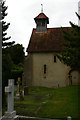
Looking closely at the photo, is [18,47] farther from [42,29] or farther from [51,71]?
[51,71]

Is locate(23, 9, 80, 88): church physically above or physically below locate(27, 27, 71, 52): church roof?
below

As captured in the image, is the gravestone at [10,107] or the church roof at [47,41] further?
the church roof at [47,41]

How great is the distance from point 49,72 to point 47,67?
0.79 meters

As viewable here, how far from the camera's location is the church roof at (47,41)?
25.1 meters

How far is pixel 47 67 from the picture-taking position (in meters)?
25.1

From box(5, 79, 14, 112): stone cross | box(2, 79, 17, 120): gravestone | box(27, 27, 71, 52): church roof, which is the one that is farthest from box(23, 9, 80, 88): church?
box(2, 79, 17, 120): gravestone

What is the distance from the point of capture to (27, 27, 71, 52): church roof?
25.1m

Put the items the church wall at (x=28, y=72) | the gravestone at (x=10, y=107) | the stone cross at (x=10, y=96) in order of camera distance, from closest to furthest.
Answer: the gravestone at (x=10, y=107)
the stone cross at (x=10, y=96)
the church wall at (x=28, y=72)

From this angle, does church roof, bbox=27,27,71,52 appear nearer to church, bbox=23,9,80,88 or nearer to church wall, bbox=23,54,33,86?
church, bbox=23,9,80,88

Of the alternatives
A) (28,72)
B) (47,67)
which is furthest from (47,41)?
(28,72)

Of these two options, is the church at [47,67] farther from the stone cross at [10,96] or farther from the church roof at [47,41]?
the stone cross at [10,96]

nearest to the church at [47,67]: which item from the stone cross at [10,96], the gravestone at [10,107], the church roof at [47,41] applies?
the church roof at [47,41]

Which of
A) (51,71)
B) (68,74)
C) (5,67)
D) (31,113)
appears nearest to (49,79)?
(51,71)

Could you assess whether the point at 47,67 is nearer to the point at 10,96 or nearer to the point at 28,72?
the point at 28,72
